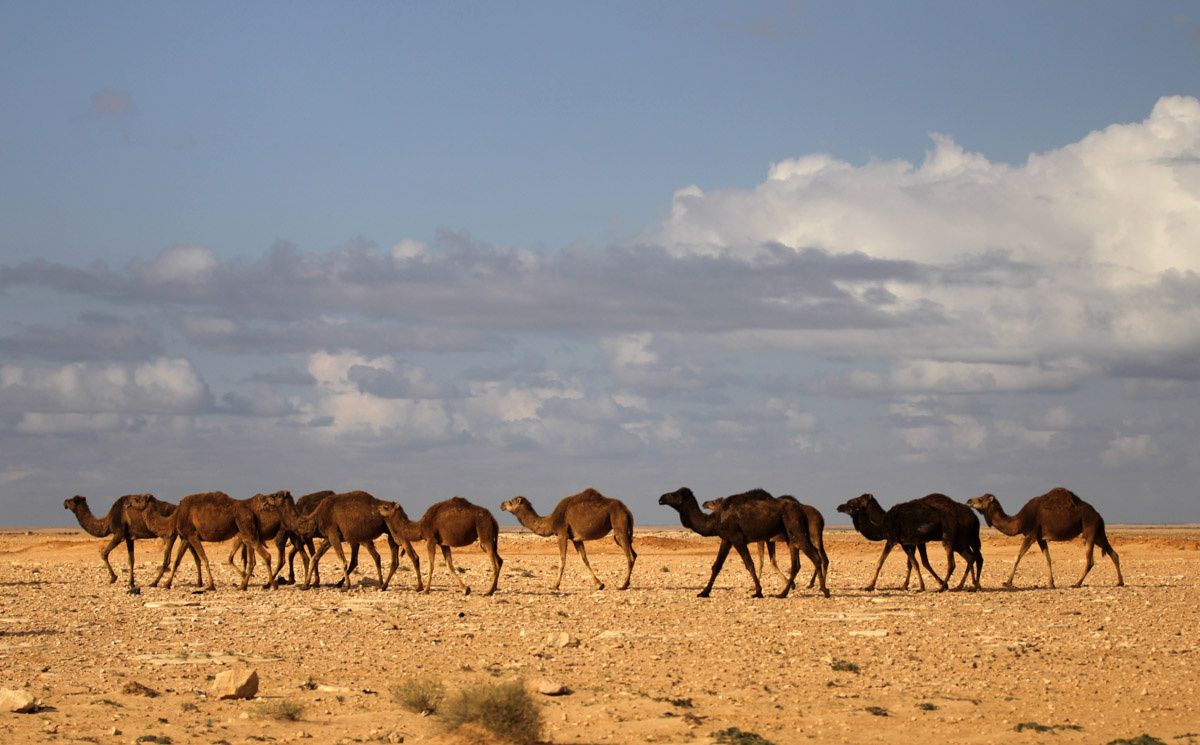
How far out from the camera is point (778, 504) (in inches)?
906

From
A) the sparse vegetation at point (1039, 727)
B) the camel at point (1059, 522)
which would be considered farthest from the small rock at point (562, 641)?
the camel at point (1059, 522)

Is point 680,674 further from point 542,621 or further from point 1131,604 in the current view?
point 1131,604

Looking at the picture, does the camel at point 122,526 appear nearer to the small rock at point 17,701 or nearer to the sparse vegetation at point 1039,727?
the small rock at point 17,701

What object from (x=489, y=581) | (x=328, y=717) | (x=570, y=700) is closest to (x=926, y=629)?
(x=570, y=700)

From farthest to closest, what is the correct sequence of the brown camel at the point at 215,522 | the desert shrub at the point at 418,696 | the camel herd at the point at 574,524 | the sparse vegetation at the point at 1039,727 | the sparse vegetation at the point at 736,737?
→ the brown camel at the point at 215,522 < the camel herd at the point at 574,524 < the desert shrub at the point at 418,696 < the sparse vegetation at the point at 1039,727 < the sparse vegetation at the point at 736,737

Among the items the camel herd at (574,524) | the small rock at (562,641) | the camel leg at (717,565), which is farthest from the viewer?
the camel herd at (574,524)

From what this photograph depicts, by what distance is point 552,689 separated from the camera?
1262 centimetres

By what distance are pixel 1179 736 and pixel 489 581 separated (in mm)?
18126

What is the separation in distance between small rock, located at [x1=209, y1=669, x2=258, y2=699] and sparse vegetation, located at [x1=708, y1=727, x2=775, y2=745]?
16.1ft

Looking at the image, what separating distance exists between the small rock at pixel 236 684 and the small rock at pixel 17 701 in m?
1.74

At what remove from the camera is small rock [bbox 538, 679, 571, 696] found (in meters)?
12.6

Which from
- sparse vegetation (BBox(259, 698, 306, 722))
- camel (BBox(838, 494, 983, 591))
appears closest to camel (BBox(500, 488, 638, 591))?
camel (BBox(838, 494, 983, 591))

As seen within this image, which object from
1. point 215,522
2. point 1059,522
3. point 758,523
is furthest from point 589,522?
point 1059,522

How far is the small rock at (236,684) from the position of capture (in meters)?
12.5
